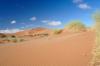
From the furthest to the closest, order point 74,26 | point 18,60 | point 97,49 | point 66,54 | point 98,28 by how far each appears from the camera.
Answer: point 74,26, point 98,28, point 97,49, point 66,54, point 18,60

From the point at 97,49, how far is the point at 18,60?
344cm

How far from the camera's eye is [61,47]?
25.7ft

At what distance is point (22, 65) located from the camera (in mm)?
5754

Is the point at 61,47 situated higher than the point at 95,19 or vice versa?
the point at 95,19

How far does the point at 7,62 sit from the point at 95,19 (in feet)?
23.4

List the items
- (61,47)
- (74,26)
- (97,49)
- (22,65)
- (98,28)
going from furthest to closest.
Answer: (74,26) < (98,28) < (97,49) < (61,47) < (22,65)

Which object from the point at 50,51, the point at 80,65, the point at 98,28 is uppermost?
the point at 98,28

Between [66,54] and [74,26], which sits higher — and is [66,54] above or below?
below

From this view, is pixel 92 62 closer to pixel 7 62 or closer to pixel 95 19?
pixel 7 62

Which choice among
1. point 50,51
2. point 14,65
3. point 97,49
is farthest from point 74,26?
point 14,65

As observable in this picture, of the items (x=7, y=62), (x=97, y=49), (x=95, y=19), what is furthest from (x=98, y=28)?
(x=7, y=62)

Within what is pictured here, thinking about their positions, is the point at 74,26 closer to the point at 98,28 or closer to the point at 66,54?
the point at 98,28

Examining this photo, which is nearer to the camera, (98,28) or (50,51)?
(50,51)

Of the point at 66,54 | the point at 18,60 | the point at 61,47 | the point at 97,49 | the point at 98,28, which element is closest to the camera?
the point at 18,60
